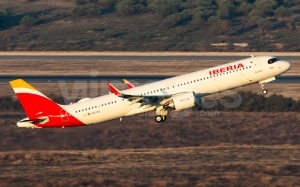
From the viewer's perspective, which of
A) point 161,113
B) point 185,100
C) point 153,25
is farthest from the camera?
point 153,25

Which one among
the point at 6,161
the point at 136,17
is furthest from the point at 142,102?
the point at 136,17

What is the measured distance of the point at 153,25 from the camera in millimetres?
124938

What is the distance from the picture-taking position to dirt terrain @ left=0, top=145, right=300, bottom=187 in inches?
1885

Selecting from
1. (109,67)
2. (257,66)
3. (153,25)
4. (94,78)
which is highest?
(153,25)

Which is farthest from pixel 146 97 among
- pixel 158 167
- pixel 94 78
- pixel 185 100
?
pixel 94 78

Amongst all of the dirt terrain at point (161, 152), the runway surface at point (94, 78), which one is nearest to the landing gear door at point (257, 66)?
the dirt terrain at point (161, 152)

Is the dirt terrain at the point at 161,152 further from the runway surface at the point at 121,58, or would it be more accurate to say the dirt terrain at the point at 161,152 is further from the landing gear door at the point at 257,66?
the runway surface at the point at 121,58

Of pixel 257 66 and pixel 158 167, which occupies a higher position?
pixel 257 66

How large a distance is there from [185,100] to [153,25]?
71.2 metres

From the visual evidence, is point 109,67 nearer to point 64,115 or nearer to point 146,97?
point 64,115

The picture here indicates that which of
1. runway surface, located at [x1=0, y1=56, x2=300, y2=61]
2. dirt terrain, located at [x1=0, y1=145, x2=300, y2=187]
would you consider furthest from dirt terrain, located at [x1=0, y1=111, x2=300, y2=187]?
runway surface, located at [x1=0, y1=56, x2=300, y2=61]

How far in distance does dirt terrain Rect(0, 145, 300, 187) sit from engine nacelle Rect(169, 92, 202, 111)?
389cm

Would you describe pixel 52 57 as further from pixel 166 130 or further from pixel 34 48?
pixel 166 130

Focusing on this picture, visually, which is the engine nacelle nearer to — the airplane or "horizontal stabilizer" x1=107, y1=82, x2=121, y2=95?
the airplane
